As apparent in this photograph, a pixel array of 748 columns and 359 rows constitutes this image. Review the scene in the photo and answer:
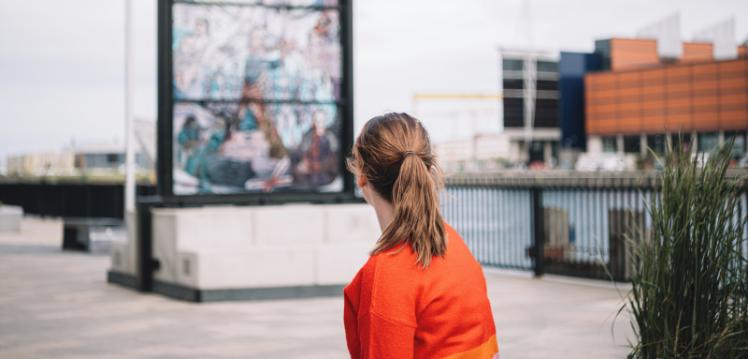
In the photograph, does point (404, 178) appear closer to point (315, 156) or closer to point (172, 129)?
point (172, 129)

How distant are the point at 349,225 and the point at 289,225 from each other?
30.6 inches

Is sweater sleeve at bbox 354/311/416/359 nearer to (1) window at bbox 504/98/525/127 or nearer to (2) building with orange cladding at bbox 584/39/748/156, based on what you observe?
(2) building with orange cladding at bbox 584/39/748/156

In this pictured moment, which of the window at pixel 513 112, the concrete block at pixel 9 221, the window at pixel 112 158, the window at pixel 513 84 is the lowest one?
the concrete block at pixel 9 221

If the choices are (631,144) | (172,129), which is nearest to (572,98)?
(631,144)

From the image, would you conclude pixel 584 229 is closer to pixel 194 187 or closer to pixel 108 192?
pixel 194 187

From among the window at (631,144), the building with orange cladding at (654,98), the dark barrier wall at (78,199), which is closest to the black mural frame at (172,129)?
the dark barrier wall at (78,199)

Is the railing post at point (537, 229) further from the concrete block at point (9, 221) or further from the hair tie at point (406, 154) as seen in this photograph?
the concrete block at point (9, 221)

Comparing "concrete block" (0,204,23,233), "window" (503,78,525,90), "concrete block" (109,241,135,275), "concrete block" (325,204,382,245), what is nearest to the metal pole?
"concrete block" (109,241,135,275)

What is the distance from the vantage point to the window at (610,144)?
11931cm

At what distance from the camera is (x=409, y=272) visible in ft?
6.91

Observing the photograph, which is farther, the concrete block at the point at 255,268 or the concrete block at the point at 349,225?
the concrete block at the point at 349,225

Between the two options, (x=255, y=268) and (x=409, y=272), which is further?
(x=255, y=268)

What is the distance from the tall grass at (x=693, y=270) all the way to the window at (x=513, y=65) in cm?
12374

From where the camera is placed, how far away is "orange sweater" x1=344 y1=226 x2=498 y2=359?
207 centimetres
